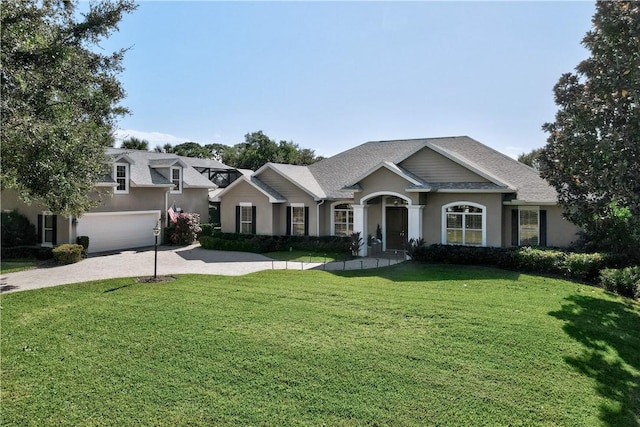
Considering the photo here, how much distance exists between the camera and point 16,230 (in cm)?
2195

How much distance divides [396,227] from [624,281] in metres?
10.7

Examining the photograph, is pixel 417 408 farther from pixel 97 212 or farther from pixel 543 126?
pixel 97 212

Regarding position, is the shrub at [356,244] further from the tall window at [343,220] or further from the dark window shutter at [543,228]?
the dark window shutter at [543,228]

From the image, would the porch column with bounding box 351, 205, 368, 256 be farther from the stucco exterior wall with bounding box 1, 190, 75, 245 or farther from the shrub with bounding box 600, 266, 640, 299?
the stucco exterior wall with bounding box 1, 190, 75, 245

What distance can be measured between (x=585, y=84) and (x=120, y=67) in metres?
16.6

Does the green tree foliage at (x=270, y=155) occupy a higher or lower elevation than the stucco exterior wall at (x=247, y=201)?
higher

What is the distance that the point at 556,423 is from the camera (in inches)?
224

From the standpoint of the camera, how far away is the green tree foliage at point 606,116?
10164 mm

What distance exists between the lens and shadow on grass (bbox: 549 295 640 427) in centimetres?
640

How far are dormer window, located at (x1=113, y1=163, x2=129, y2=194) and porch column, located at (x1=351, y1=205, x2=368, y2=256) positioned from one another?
14.2 m

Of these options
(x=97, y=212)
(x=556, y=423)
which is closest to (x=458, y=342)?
(x=556, y=423)

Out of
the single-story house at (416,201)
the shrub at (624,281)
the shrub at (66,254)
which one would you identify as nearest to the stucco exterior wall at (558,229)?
the single-story house at (416,201)

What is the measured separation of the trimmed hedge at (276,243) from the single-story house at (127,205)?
4.89 meters

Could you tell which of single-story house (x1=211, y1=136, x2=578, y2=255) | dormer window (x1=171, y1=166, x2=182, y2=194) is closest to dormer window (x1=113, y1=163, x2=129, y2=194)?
dormer window (x1=171, y1=166, x2=182, y2=194)
